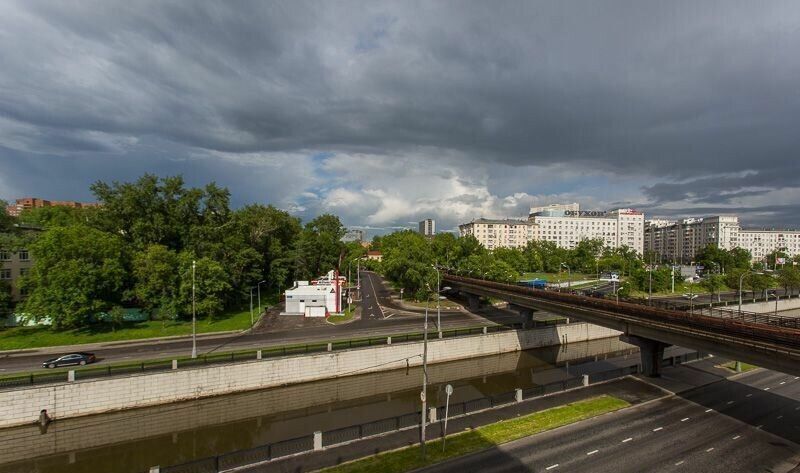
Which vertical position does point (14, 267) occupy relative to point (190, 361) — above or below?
above

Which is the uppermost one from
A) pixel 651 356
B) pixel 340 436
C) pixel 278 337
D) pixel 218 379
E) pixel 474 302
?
pixel 651 356

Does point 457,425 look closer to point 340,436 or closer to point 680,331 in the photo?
point 340,436

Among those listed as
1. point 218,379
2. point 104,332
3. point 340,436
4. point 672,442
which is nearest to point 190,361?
point 218,379

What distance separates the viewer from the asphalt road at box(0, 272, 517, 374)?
4066 cm

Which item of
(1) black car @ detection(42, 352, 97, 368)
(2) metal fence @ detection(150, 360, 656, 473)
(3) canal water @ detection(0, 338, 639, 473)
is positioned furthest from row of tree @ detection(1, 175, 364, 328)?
(2) metal fence @ detection(150, 360, 656, 473)

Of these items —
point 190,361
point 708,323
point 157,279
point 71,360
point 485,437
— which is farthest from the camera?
point 157,279

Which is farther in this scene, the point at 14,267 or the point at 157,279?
the point at 14,267

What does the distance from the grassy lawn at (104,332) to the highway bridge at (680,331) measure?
45.4 metres

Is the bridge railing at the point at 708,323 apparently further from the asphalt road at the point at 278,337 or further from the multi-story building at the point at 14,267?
the multi-story building at the point at 14,267

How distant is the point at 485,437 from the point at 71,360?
133 feet

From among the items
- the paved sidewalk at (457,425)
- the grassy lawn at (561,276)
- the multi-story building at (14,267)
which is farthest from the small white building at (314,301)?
the grassy lawn at (561,276)

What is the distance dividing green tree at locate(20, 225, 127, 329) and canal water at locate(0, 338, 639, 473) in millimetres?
22048

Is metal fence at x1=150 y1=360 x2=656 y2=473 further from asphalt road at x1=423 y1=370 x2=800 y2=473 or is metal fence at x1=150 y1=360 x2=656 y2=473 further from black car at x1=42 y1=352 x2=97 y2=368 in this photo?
black car at x1=42 y1=352 x2=97 y2=368

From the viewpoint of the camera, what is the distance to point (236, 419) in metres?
33.6
